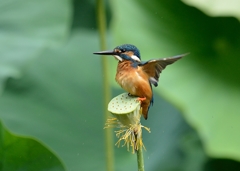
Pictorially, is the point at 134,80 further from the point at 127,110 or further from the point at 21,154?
the point at 21,154

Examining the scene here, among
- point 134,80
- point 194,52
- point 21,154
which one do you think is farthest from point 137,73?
point 194,52

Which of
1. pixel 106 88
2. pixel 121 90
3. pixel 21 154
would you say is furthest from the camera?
pixel 121 90

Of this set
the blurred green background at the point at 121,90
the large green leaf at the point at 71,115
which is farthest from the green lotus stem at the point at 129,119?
the large green leaf at the point at 71,115

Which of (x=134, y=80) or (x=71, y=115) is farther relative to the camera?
(x=71, y=115)

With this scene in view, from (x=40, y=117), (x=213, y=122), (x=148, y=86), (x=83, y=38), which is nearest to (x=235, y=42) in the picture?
(x=213, y=122)

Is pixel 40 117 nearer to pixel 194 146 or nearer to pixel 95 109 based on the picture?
pixel 95 109

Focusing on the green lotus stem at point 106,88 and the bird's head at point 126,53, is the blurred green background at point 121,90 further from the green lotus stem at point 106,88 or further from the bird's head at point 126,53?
the bird's head at point 126,53

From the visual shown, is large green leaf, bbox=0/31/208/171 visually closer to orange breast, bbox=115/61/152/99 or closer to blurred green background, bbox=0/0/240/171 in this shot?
blurred green background, bbox=0/0/240/171

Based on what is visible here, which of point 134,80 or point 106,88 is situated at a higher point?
point 134,80
